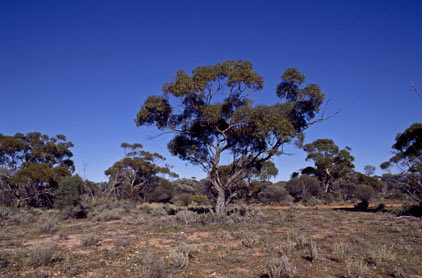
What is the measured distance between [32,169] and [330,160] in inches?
1512

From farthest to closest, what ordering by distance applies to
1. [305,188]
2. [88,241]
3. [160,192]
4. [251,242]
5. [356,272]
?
[160,192]
[305,188]
[88,241]
[251,242]
[356,272]

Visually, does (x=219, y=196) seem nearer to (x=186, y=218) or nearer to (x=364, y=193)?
(x=186, y=218)

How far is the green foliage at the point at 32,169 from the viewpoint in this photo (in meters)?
26.2

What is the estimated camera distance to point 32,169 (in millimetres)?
26172

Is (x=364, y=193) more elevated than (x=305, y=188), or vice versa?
(x=305, y=188)

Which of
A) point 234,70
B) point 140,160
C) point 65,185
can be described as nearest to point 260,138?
point 234,70

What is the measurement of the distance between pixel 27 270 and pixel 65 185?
20.1 meters

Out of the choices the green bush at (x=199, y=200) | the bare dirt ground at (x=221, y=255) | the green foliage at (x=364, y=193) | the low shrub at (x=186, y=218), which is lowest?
the bare dirt ground at (x=221, y=255)

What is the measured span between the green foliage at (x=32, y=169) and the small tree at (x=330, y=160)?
33.8 metres

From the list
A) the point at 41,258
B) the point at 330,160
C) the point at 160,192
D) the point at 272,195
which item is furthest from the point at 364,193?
the point at 41,258

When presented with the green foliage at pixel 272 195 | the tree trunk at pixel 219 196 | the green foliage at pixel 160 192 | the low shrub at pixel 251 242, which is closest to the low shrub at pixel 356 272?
the low shrub at pixel 251 242

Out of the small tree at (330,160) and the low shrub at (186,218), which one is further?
the small tree at (330,160)

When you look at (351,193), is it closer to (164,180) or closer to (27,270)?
(164,180)

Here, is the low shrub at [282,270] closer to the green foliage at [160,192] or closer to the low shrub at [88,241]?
the low shrub at [88,241]
